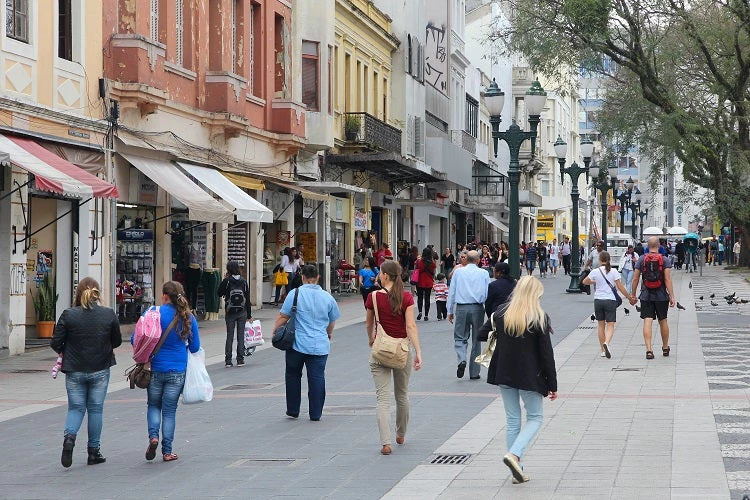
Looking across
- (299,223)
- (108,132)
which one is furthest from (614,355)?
(299,223)

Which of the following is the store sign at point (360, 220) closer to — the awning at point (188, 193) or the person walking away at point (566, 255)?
the awning at point (188, 193)

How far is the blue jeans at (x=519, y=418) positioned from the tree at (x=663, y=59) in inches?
949

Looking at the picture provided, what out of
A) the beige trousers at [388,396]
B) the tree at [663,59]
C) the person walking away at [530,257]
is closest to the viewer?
the beige trousers at [388,396]

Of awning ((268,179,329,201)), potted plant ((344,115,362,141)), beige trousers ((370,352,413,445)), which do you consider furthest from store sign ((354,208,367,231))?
beige trousers ((370,352,413,445))

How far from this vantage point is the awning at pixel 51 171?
17.5 metres

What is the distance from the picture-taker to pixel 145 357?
34.2ft

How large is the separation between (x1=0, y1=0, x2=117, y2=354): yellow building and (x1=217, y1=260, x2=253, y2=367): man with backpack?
2346mm

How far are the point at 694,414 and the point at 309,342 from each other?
12.6ft

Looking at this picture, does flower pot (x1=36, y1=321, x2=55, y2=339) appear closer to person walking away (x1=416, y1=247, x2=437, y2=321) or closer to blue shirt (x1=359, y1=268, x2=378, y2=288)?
blue shirt (x1=359, y1=268, x2=378, y2=288)

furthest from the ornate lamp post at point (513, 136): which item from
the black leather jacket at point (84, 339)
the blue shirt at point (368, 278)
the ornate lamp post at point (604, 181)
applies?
the ornate lamp post at point (604, 181)

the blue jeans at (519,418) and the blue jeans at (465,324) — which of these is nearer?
the blue jeans at (519,418)

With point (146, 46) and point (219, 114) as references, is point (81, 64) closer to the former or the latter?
point (146, 46)

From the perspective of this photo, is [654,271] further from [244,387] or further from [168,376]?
[168,376]

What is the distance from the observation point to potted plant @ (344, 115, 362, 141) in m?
39.1
